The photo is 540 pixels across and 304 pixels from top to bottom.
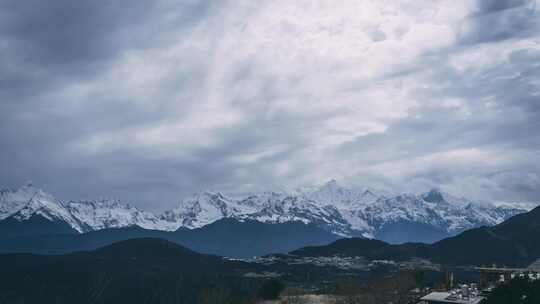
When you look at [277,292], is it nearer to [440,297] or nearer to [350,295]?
[350,295]

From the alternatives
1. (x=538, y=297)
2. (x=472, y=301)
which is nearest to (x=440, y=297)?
(x=472, y=301)

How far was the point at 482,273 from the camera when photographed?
194m

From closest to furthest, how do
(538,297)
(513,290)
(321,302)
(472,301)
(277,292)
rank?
(538,297), (513,290), (472,301), (321,302), (277,292)

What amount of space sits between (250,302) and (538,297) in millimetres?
89434

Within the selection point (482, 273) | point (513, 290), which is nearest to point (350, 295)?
point (482, 273)

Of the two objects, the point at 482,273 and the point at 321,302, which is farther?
the point at 482,273

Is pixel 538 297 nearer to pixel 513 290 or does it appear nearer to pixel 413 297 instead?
pixel 513 290

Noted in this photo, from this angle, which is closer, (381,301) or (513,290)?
(513,290)

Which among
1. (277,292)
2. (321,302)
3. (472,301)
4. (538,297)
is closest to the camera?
(538,297)

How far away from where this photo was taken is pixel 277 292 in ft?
625

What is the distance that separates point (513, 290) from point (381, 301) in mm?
47782

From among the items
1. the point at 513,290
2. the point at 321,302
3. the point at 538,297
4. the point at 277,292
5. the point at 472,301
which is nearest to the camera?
the point at 538,297

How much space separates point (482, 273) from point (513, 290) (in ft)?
189

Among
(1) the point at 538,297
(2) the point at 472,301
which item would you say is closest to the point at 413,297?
(2) the point at 472,301
